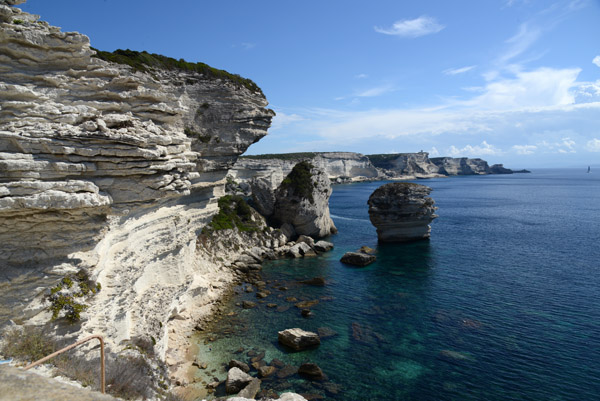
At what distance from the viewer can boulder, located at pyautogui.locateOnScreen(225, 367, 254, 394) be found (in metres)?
17.7

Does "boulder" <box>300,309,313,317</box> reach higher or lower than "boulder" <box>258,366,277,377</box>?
higher

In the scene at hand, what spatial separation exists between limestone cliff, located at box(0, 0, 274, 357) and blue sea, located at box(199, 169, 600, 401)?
272 inches

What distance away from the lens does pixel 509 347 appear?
21250mm

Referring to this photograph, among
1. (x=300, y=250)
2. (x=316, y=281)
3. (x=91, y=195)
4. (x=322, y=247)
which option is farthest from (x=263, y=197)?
(x=91, y=195)

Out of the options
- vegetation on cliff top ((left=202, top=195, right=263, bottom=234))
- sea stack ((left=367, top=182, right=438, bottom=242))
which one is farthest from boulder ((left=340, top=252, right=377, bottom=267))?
vegetation on cliff top ((left=202, top=195, right=263, bottom=234))

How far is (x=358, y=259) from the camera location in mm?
39500

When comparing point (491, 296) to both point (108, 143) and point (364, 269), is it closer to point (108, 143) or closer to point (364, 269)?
point (364, 269)

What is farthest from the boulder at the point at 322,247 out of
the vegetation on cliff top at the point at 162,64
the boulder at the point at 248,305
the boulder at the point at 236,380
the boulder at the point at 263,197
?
the boulder at the point at 236,380

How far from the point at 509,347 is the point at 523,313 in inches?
223

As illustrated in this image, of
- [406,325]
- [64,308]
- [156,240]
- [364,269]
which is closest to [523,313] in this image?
[406,325]

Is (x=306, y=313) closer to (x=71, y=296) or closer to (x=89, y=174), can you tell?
(x=71, y=296)

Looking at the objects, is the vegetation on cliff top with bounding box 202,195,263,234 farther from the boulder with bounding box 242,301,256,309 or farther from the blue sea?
the boulder with bounding box 242,301,256,309

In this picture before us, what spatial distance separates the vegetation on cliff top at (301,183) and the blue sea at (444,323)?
11462 mm

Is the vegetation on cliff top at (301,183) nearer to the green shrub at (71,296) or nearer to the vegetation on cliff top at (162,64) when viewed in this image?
the vegetation on cliff top at (162,64)
